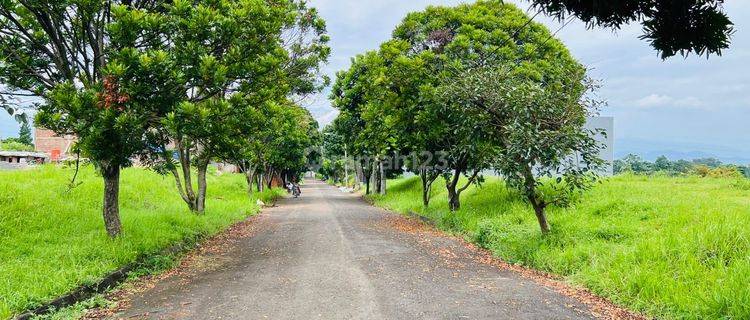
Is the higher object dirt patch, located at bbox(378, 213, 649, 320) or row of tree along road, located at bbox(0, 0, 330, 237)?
row of tree along road, located at bbox(0, 0, 330, 237)

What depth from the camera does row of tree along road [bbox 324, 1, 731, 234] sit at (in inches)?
369

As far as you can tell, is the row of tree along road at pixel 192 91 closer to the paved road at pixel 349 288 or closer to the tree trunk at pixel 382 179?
the paved road at pixel 349 288

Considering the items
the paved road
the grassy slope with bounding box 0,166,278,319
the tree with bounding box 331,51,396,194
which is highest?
the tree with bounding box 331,51,396,194

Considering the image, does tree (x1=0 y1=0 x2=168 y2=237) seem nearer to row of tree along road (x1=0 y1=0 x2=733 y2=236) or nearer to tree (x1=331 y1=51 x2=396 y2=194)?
row of tree along road (x1=0 y1=0 x2=733 y2=236)

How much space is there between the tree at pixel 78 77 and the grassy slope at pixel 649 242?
6.92 metres

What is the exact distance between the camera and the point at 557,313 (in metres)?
5.92

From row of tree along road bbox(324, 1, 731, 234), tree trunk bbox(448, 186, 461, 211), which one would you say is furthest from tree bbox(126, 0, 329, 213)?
tree trunk bbox(448, 186, 461, 211)

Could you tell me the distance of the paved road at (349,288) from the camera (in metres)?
5.89

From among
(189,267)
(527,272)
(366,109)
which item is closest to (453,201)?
(366,109)

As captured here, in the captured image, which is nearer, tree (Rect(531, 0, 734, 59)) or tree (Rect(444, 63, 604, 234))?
tree (Rect(531, 0, 734, 59))

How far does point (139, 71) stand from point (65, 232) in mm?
3739

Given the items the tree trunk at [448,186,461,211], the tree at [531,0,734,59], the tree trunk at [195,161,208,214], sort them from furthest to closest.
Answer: the tree trunk at [448,186,461,211]
the tree trunk at [195,161,208,214]
the tree at [531,0,734,59]

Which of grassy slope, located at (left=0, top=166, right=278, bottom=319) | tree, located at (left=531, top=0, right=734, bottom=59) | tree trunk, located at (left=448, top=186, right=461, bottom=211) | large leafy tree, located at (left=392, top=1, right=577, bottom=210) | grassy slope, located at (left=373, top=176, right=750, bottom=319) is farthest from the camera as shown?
tree trunk, located at (left=448, top=186, right=461, bottom=211)

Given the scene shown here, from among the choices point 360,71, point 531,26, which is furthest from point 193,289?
point 360,71
